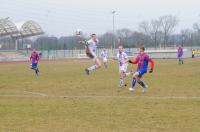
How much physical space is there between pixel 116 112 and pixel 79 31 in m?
9.11

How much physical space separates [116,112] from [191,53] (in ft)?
221

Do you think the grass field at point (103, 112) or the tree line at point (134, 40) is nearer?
the grass field at point (103, 112)

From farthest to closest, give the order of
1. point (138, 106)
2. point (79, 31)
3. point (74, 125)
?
point (79, 31) → point (138, 106) → point (74, 125)

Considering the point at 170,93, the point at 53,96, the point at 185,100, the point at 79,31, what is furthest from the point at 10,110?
the point at 79,31

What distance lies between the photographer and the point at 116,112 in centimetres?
1266

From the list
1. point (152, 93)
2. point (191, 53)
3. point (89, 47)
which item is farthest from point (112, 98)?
point (191, 53)

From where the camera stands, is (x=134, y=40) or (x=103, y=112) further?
(x=134, y=40)

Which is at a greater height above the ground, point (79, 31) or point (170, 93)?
point (79, 31)

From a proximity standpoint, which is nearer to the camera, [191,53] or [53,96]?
[53,96]

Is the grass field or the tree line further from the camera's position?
the tree line

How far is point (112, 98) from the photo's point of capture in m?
16.5

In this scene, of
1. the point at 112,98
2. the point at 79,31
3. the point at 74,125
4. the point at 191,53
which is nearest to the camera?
the point at 74,125

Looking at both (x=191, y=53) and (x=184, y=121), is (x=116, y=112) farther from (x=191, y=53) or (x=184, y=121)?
(x=191, y=53)

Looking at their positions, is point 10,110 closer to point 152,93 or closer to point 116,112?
point 116,112
